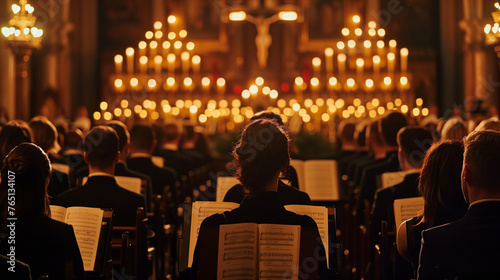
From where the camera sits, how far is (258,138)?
3770mm

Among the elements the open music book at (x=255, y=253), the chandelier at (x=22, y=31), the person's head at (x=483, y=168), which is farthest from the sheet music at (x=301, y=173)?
the chandelier at (x=22, y=31)

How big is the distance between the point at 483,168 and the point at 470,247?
0.33 meters

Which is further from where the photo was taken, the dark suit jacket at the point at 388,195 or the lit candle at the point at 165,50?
the lit candle at the point at 165,50

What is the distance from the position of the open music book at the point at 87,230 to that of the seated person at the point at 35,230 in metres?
0.47

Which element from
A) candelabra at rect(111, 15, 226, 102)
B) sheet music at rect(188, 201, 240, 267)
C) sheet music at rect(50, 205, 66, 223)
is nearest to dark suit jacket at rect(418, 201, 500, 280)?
sheet music at rect(188, 201, 240, 267)

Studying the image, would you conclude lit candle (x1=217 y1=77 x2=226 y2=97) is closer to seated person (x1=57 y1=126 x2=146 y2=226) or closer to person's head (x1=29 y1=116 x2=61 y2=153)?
person's head (x1=29 y1=116 x2=61 y2=153)

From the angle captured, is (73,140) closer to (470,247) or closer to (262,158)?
(262,158)

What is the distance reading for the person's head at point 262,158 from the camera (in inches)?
146

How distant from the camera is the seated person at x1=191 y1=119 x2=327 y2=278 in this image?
3.64 m

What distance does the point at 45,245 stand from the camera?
3.74m

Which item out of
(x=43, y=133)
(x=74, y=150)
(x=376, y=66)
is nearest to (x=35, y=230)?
(x=43, y=133)

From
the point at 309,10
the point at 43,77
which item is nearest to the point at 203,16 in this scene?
the point at 309,10

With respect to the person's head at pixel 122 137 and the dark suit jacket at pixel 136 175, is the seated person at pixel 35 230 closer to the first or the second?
the dark suit jacket at pixel 136 175

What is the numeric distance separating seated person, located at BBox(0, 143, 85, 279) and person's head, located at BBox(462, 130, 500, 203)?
1942 mm
